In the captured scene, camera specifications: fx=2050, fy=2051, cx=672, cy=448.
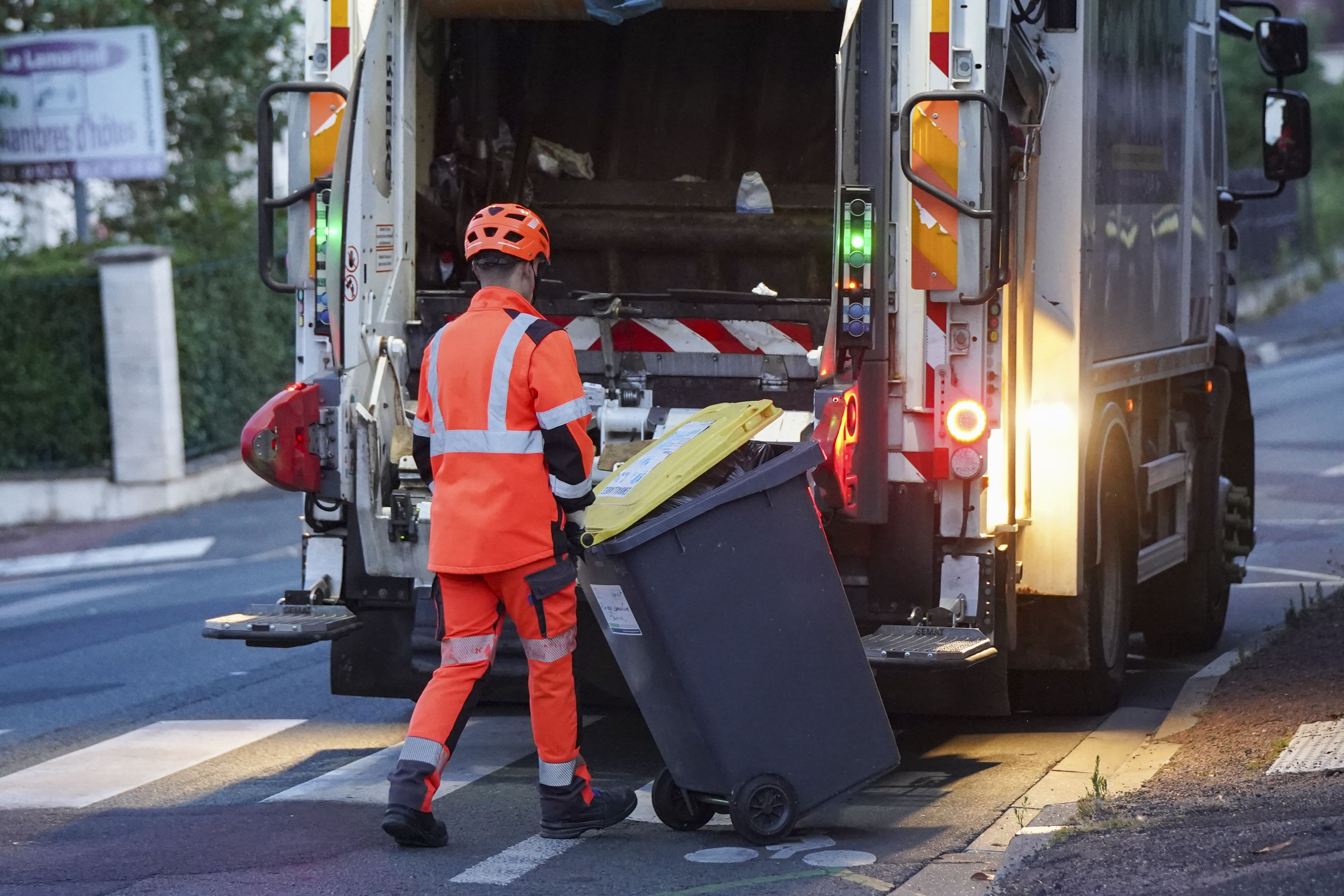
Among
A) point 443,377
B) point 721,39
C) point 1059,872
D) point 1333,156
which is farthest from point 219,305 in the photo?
point 1333,156

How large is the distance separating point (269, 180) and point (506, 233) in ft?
5.04

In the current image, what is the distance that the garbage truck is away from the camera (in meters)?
5.85

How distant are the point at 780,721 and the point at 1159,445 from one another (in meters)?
3.42

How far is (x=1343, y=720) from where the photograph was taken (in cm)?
602

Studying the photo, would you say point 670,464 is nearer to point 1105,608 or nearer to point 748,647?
point 748,647

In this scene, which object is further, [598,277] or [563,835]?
[598,277]

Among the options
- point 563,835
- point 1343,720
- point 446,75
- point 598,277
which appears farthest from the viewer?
point 598,277

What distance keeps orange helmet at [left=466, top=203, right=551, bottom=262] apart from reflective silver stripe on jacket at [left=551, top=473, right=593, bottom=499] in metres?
0.62

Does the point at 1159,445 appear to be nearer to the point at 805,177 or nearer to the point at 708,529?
the point at 805,177

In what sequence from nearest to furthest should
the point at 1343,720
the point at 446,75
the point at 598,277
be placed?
the point at 1343,720
the point at 446,75
the point at 598,277

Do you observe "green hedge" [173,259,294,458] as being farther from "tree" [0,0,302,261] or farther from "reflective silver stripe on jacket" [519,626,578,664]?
"reflective silver stripe on jacket" [519,626,578,664]

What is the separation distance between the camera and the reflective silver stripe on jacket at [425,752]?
16.6 feet

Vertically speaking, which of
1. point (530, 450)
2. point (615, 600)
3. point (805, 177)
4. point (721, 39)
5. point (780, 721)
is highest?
point (721, 39)

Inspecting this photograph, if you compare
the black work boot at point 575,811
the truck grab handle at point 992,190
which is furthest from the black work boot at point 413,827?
the truck grab handle at point 992,190
